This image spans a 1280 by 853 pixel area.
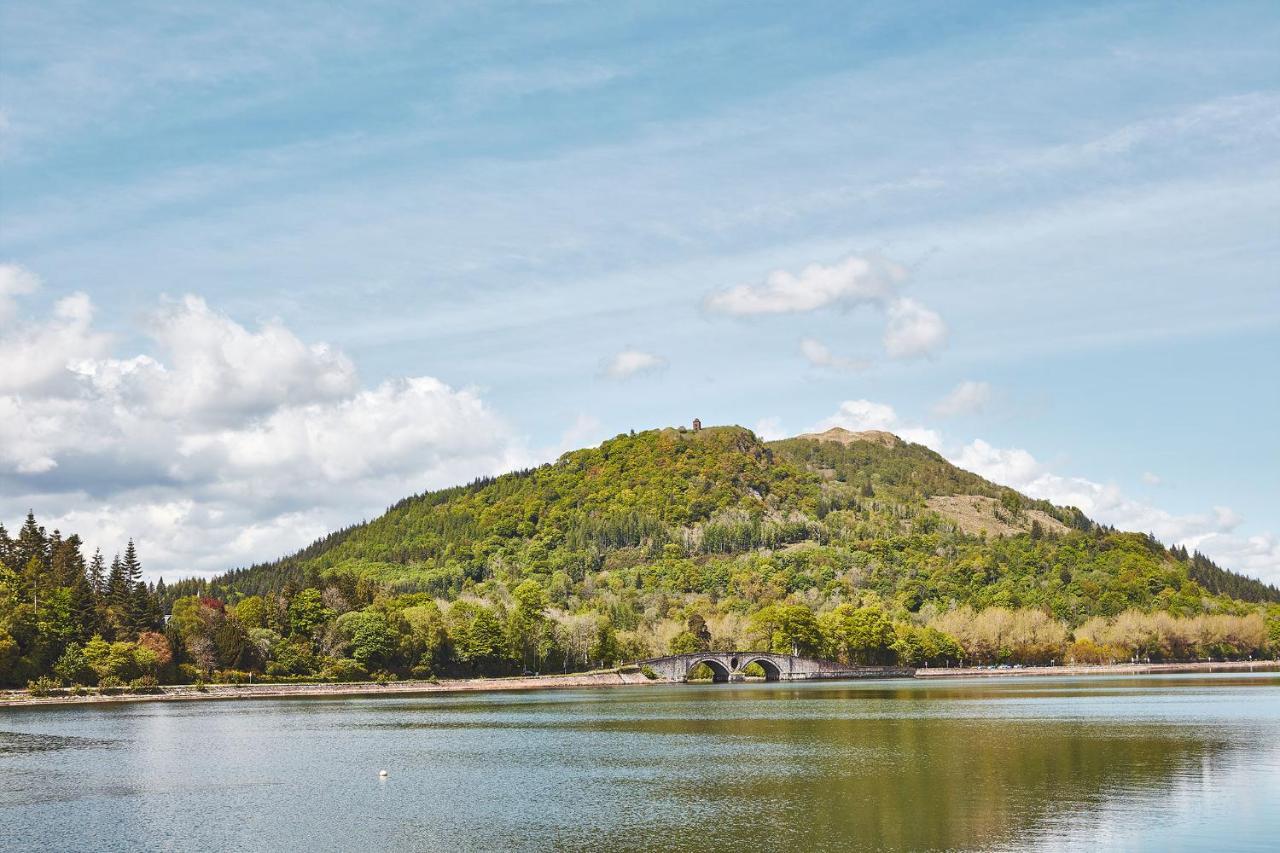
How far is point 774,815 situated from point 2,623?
106 metres

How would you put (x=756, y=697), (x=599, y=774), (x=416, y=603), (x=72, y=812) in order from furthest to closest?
(x=416, y=603) → (x=756, y=697) → (x=599, y=774) → (x=72, y=812)

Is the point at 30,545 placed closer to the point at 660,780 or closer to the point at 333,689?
the point at 333,689

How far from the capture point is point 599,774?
62531 mm

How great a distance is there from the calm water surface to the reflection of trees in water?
0.63 ft

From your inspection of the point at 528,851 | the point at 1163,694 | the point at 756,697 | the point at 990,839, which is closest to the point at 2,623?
the point at 756,697

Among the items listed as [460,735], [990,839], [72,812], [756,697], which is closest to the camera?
[990,839]

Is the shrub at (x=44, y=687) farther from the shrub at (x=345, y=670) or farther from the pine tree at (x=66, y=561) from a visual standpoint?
the shrub at (x=345, y=670)

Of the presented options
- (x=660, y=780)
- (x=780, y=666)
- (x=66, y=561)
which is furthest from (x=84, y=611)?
(x=780, y=666)

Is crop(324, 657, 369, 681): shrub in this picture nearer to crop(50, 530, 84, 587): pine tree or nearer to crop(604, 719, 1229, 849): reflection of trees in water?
crop(50, 530, 84, 587): pine tree

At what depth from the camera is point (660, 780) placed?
59.8m

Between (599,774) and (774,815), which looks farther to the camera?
(599,774)

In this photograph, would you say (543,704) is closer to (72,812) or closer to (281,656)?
(281,656)

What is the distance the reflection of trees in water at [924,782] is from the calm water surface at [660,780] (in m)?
0.19

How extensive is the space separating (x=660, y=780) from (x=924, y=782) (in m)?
13.2
